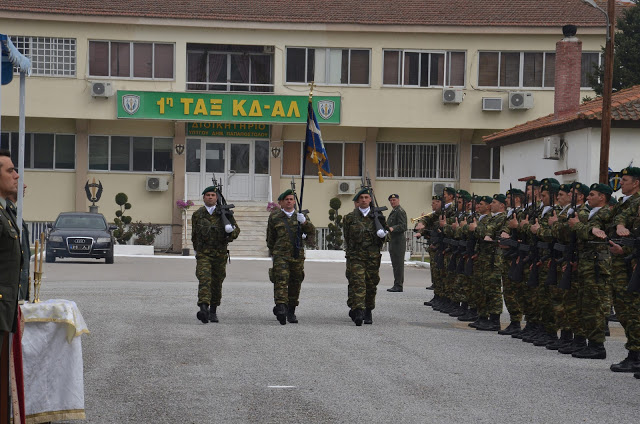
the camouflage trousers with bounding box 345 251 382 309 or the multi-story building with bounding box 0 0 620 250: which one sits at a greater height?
the multi-story building with bounding box 0 0 620 250

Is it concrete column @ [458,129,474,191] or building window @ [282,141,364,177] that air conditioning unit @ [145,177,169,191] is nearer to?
building window @ [282,141,364,177]

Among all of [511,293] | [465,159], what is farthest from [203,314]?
[465,159]

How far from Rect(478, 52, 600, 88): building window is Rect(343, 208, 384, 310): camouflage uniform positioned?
27374mm

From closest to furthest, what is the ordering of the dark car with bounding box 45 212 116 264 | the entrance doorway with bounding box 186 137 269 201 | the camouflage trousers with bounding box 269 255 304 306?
the camouflage trousers with bounding box 269 255 304 306, the dark car with bounding box 45 212 116 264, the entrance doorway with bounding box 186 137 269 201

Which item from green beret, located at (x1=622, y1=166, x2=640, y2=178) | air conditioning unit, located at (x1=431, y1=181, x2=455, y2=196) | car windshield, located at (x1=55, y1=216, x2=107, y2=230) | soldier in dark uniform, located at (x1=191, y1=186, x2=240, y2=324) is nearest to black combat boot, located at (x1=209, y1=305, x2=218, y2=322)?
soldier in dark uniform, located at (x1=191, y1=186, x2=240, y2=324)

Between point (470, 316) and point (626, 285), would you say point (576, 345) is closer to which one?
point (626, 285)

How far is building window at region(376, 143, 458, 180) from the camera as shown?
45000mm

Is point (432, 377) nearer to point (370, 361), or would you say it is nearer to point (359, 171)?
point (370, 361)

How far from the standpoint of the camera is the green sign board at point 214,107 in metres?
42.0

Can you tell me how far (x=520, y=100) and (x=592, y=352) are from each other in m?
30.4

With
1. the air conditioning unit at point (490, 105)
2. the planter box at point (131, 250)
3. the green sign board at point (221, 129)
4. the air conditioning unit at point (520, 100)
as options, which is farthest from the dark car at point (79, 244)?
the air conditioning unit at point (520, 100)

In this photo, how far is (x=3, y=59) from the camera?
10.2m

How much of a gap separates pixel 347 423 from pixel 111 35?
1406 inches

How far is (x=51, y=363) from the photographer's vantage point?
8.54 meters
